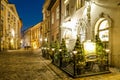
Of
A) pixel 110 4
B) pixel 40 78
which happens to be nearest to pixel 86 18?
pixel 110 4

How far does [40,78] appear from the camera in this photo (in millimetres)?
6984

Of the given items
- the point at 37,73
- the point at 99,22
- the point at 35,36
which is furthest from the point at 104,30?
the point at 35,36

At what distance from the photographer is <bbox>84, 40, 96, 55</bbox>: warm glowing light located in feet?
26.0

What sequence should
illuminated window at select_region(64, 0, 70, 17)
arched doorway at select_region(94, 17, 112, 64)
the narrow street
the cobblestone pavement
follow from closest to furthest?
the cobblestone pavement
the narrow street
arched doorway at select_region(94, 17, 112, 64)
illuminated window at select_region(64, 0, 70, 17)

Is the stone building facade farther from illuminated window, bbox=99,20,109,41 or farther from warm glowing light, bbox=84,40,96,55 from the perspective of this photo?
warm glowing light, bbox=84,40,96,55

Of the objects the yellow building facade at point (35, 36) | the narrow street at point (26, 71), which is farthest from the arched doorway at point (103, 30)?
the yellow building facade at point (35, 36)

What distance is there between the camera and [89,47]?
8.01 m

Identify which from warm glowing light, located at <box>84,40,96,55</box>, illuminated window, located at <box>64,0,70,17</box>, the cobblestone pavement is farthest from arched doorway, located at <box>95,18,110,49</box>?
illuminated window, located at <box>64,0,70,17</box>

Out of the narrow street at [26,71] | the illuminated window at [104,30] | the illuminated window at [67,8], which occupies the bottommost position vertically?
the narrow street at [26,71]

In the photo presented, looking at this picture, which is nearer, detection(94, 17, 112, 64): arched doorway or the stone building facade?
the stone building facade

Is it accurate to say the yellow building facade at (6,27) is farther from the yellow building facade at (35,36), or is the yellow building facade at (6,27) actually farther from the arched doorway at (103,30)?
the arched doorway at (103,30)

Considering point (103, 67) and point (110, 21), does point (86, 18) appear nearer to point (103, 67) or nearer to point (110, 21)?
point (110, 21)

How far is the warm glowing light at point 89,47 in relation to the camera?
26.0 feet

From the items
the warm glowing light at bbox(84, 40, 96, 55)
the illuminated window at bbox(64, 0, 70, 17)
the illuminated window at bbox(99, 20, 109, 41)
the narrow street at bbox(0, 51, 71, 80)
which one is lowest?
the narrow street at bbox(0, 51, 71, 80)
